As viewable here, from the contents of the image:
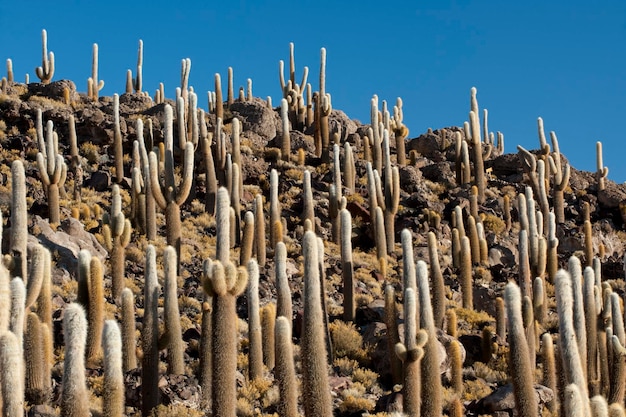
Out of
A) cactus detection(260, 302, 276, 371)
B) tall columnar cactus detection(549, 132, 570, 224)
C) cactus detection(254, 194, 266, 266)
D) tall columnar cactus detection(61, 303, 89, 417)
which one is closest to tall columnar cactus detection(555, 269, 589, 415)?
cactus detection(260, 302, 276, 371)

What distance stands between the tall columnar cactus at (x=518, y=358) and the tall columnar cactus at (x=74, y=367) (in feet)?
17.3

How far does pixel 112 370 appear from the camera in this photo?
364 inches

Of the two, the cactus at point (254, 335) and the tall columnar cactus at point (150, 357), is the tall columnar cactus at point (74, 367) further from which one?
the cactus at point (254, 335)

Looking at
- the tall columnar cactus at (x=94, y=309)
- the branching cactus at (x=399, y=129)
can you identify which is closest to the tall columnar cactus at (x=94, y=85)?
the branching cactus at (x=399, y=129)

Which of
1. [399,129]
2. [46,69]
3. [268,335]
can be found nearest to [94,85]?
[46,69]

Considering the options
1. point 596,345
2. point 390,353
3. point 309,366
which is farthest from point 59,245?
point 596,345

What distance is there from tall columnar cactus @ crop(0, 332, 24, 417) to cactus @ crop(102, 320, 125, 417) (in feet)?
3.13

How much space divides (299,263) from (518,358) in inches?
383

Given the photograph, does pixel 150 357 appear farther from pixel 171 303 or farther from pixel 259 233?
pixel 259 233

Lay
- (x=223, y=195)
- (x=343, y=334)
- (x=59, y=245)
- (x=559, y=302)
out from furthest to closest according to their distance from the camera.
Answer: (x=59, y=245), (x=343, y=334), (x=223, y=195), (x=559, y=302)

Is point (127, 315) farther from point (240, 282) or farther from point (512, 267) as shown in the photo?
point (512, 267)

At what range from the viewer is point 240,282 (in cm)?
1053

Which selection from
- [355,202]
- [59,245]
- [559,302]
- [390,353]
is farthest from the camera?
[355,202]

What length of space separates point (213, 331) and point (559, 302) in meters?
A: 4.12
